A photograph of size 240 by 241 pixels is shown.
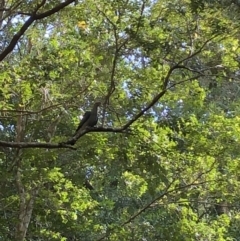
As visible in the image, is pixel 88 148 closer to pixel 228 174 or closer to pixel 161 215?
pixel 228 174

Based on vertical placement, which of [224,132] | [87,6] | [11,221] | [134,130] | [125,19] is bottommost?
[11,221]

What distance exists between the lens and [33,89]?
5422 mm

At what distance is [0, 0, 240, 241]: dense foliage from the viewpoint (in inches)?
177

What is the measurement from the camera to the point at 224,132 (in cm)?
566

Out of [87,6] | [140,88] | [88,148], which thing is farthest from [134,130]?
[87,6]

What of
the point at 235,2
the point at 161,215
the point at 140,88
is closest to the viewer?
the point at 235,2

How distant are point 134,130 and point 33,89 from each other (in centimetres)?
126

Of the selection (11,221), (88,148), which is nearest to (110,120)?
(88,148)

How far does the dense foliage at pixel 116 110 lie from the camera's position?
450 centimetres

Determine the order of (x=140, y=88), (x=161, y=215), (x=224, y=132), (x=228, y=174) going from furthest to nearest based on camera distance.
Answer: (x=161, y=215) → (x=228, y=174) → (x=224, y=132) → (x=140, y=88)

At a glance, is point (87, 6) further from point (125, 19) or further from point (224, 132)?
point (224, 132)

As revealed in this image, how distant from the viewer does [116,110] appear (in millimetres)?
5555

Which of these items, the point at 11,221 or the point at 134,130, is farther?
the point at 11,221

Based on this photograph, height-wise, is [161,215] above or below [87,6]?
below
